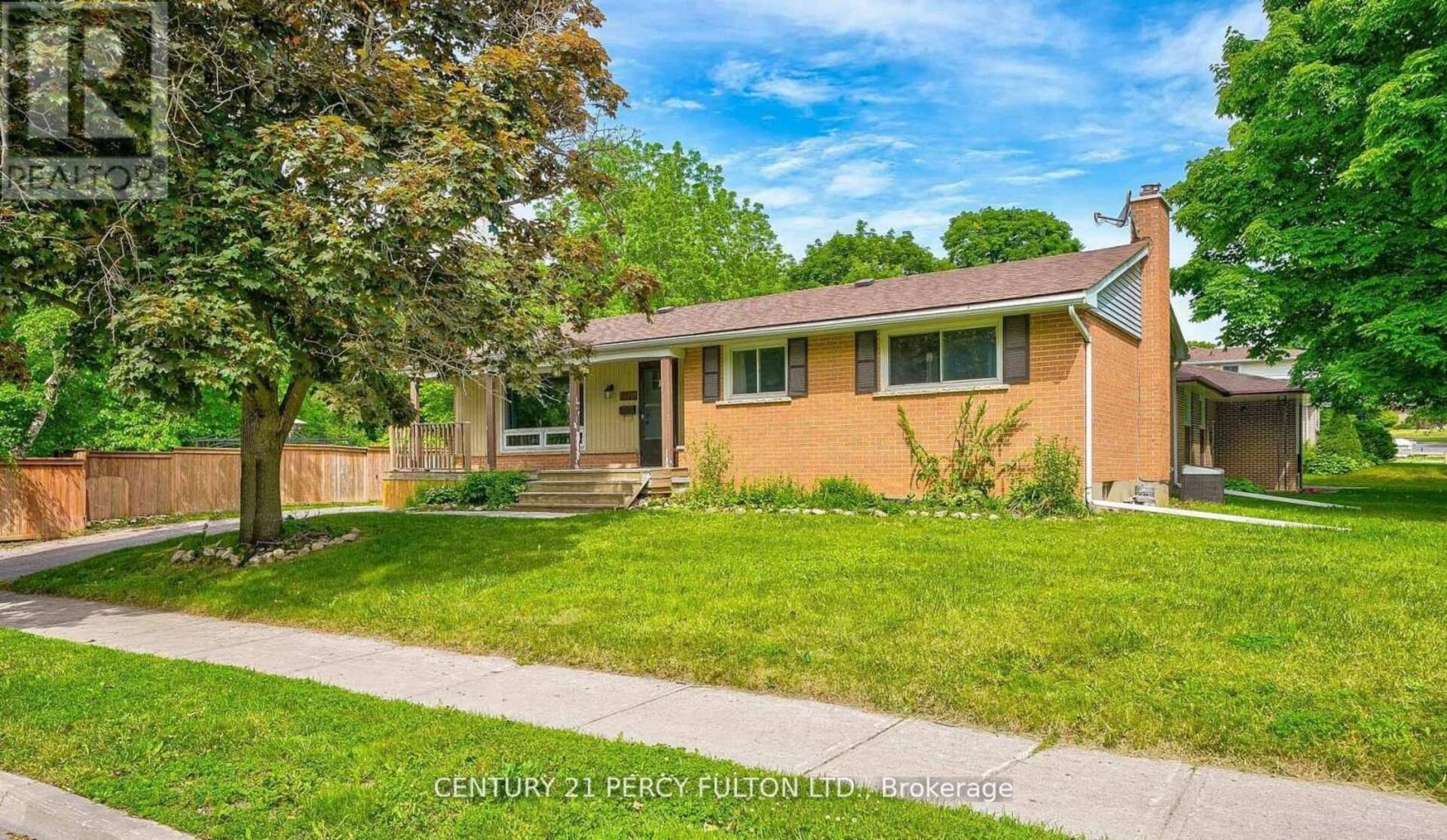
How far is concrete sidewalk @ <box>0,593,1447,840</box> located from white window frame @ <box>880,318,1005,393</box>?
883 cm

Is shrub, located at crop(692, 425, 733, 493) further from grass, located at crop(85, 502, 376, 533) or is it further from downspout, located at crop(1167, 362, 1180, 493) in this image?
grass, located at crop(85, 502, 376, 533)

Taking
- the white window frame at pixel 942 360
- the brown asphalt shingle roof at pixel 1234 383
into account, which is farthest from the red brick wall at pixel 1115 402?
the brown asphalt shingle roof at pixel 1234 383

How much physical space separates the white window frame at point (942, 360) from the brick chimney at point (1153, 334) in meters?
3.84

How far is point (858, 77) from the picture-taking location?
18172 millimetres

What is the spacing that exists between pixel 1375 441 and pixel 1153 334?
3342cm

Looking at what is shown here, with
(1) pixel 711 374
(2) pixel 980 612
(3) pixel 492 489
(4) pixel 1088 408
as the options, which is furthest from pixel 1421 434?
(2) pixel 980 612

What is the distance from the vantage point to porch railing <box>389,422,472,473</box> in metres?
19.2

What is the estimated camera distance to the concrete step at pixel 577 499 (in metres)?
15.2

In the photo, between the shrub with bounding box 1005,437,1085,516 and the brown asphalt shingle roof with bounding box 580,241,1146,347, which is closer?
the shrub with bounding box 1005,437,1085,516

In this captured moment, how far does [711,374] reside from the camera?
16031 mm

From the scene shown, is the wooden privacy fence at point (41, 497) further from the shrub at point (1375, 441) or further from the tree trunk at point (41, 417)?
the shrub at point (1375, 441)

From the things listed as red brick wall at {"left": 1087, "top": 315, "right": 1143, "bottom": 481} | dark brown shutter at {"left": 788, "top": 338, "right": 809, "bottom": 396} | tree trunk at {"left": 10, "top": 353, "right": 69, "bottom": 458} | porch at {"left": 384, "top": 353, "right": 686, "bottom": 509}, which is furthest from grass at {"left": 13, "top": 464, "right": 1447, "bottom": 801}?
tree trunk at {"left": 10, "top": 353, "right": 69, "bottom": 458}

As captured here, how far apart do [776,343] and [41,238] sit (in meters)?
10.4

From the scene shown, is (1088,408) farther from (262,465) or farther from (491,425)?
(491,425)
